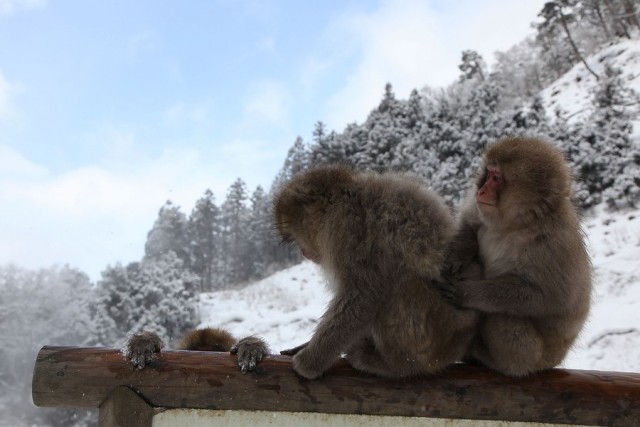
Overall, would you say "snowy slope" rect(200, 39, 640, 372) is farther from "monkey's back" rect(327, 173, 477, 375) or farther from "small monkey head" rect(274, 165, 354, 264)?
"monkey's back" rect(327, 173, 477, 375)

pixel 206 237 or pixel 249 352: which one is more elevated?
pixel 206 237

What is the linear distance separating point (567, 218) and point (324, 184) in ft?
3.70

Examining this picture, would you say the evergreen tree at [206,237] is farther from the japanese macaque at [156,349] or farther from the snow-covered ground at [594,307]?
the japanese macaque at [156,349]

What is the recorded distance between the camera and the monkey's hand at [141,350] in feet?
8.23

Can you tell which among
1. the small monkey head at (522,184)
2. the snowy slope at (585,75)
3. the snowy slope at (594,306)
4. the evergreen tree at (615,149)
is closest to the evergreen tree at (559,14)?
the snowy slope at (585,75)

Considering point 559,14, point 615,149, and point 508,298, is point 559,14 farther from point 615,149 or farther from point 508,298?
point 508,298

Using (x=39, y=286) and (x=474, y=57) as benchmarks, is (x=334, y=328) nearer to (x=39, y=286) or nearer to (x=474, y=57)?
(x=39, y=286)

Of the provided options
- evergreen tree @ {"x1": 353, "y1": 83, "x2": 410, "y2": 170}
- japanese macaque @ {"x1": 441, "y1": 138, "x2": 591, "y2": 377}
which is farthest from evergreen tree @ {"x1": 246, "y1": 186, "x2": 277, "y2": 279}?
japanese macaque @ {"x1": 441, "y1": 138, "x2": 591, "y2": 377}

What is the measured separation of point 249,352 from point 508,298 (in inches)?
44.4

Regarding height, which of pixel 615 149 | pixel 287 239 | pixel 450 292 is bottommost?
pixel 450 292

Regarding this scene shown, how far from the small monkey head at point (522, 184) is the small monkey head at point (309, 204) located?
69cm

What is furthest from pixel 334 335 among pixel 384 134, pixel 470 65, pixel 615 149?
pixel 470 65

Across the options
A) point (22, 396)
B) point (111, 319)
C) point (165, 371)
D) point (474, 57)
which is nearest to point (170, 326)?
point (111, 319)

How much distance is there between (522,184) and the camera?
2555 mm
